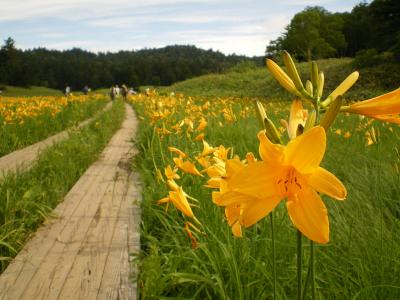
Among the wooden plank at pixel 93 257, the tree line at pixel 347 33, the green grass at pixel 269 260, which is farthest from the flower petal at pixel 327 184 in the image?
the tree line at pixel 347 33

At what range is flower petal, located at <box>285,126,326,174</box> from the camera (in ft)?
2.05

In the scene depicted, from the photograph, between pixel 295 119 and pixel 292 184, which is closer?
pixel 292 184

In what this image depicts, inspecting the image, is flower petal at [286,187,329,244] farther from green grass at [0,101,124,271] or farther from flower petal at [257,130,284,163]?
green grass at [0,101,124,271]

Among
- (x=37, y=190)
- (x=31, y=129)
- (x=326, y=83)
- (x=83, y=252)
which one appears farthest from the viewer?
(x=326, y=83)

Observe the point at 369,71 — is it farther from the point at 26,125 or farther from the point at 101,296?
the point at 101,296

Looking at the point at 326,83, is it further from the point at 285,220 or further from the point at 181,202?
the point at 181,202

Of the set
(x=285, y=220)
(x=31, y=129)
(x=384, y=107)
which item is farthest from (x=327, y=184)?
(x=31, y=129)

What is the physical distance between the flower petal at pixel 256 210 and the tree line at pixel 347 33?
13.4 m

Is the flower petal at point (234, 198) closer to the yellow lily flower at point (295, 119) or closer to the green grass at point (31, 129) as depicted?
the yellow lily flower at point (295, 119)

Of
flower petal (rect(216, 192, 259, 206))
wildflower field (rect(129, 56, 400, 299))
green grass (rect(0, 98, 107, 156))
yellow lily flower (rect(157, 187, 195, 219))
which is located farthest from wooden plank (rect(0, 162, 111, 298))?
green grass (rect(0, 98, 107, 156))

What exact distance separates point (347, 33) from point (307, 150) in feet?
180

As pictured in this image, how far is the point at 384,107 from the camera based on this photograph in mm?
689

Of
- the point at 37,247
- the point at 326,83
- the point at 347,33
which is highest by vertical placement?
the point at 347,33

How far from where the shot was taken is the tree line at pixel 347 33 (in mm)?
18000
